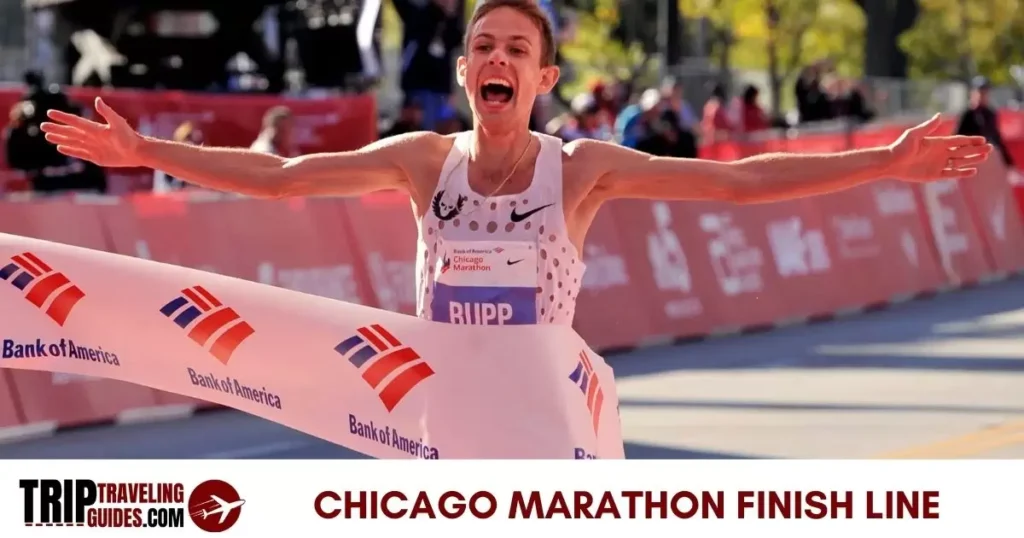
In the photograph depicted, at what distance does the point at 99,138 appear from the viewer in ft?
17.1

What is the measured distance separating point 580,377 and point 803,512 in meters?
1.69

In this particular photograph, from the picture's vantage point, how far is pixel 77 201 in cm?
1291

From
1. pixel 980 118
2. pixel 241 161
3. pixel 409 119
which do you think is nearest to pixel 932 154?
pixel 241 161

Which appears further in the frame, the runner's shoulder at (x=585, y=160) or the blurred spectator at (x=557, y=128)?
the blurred spectator at (x=557, y=128)

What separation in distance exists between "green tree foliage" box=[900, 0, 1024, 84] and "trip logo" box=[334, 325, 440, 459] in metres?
46.0

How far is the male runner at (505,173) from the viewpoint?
498cm

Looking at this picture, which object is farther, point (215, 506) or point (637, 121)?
point (637, 121)

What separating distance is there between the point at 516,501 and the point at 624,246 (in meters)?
11.0

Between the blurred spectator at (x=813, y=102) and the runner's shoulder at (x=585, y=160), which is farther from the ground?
the runner's shoulder at (x=585, y=160)

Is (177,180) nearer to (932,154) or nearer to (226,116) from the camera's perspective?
(226,116)

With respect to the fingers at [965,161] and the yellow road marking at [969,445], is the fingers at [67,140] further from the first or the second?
the yellow road marking at [969,445]

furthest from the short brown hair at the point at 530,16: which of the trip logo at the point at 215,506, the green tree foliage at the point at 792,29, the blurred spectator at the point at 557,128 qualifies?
the green tree foliage at the point at 792,29

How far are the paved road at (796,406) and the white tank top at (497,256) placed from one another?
239 inches

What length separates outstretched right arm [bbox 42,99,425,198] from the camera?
5.19 meters
